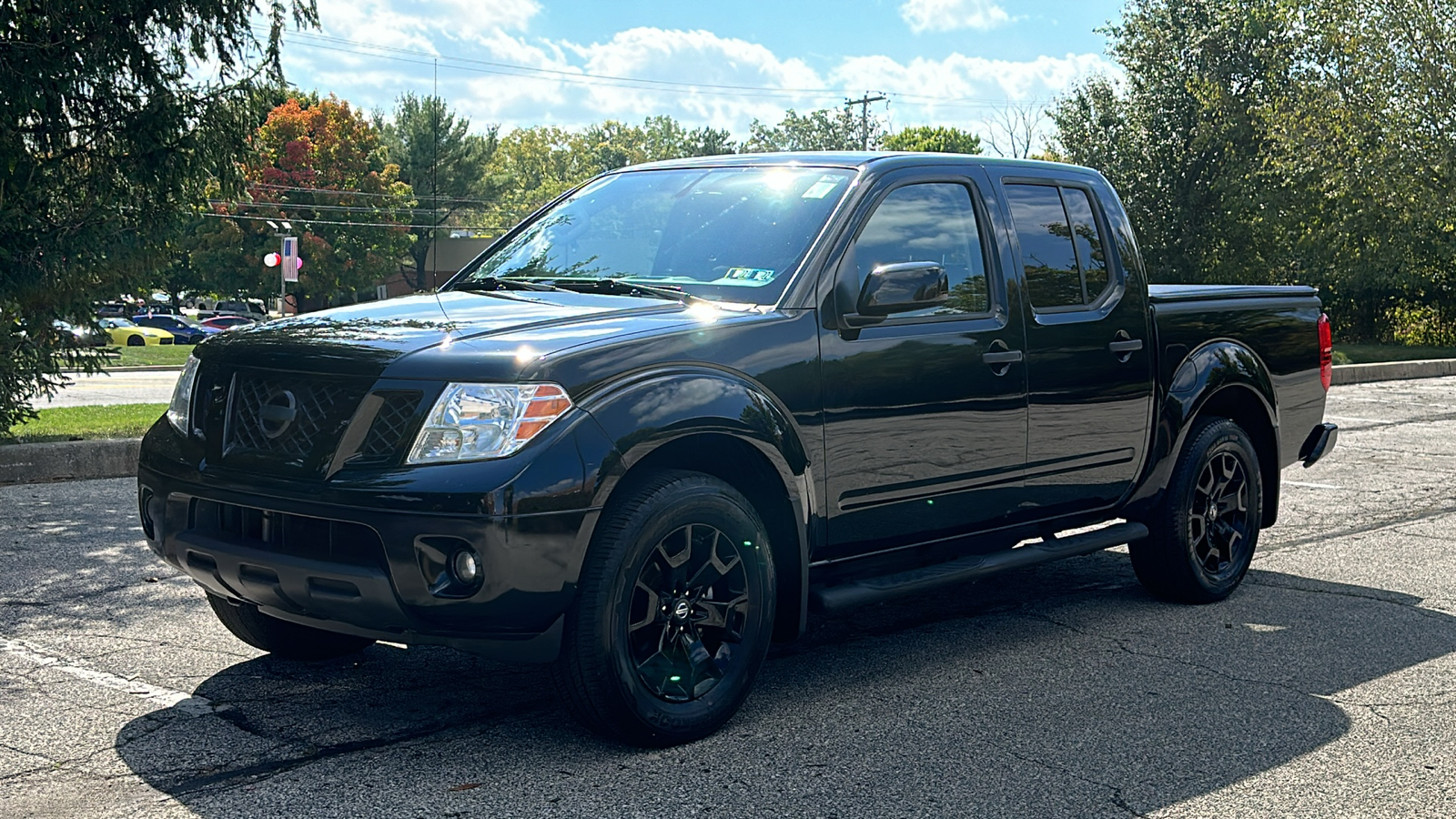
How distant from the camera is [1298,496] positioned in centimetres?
995

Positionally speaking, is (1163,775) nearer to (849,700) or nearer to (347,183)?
(849,700)

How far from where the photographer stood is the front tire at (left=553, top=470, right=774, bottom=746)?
4078mm

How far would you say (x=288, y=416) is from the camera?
4.18m

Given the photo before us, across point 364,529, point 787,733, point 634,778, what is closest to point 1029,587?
point 787,733

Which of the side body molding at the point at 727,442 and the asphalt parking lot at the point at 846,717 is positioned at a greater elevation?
the side body molding at the point at 727,442

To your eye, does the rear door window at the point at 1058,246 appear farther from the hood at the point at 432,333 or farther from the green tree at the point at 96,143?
the green tree at the point at 96,143

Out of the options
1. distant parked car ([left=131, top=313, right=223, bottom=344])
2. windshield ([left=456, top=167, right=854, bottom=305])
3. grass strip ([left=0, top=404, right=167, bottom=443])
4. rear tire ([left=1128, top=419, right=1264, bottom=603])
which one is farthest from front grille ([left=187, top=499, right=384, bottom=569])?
distant parked car ([left=131, top=313, right=223, bottom=344])

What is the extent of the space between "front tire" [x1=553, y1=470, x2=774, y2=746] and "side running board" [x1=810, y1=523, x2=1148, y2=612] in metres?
0.29

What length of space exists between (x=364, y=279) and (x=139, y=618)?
216ft

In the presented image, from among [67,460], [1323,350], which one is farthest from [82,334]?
[1323,350]

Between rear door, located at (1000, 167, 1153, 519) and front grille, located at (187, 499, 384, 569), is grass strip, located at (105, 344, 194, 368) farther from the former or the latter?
front grille, located at (187, 499, 384, 569)

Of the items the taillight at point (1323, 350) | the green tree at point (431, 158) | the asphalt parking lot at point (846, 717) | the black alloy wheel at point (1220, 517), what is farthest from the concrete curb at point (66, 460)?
the green tree at point (431, 158)

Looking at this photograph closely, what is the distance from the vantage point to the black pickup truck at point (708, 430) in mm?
3977

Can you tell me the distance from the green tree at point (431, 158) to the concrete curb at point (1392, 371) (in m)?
61.6
